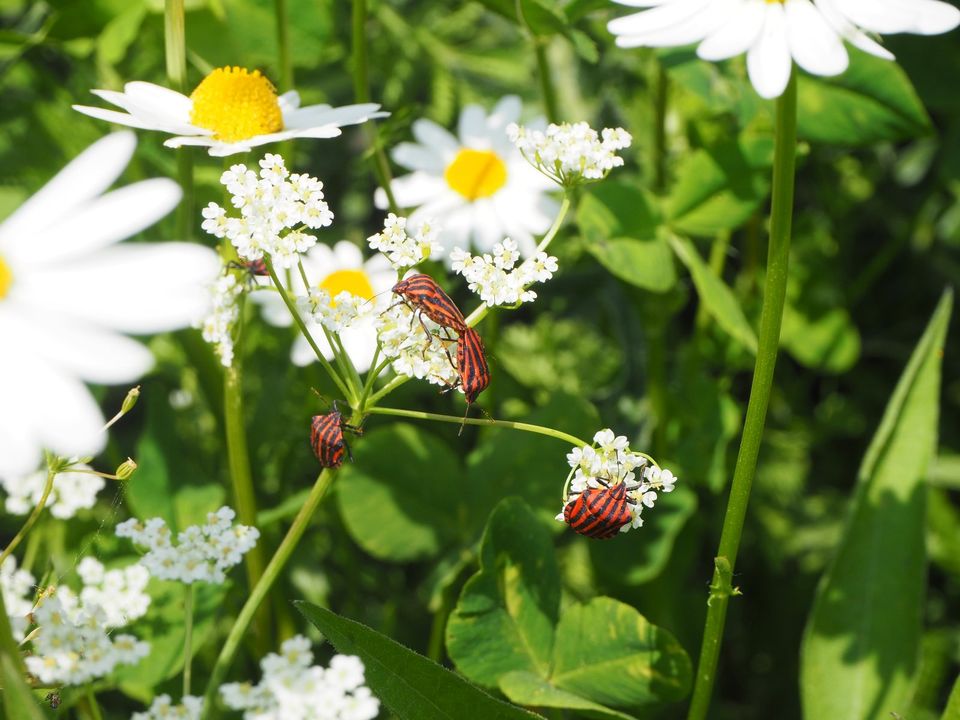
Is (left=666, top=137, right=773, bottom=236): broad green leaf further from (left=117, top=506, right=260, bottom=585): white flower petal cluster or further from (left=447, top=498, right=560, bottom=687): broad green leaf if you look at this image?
(left=117, top=506, right=260, bottom=585): white flower petal cluster

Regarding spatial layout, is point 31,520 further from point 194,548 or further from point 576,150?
point 576,150

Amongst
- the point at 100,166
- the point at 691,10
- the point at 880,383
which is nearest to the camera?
the point at 100,166

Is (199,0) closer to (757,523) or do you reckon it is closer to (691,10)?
(691,10)

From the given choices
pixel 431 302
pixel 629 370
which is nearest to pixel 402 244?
pixel 431 302

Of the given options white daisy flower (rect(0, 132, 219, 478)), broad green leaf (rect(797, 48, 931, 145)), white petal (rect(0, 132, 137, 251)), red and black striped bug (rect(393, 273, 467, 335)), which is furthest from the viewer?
broad green leaf (rect(797, 48, 931, 145))

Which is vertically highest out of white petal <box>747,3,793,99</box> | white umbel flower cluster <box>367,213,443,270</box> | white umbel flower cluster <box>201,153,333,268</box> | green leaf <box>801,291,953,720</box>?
white petal <box>747,3,793,99</box>

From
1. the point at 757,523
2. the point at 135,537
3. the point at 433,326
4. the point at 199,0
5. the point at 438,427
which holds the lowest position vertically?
the point at 757,523

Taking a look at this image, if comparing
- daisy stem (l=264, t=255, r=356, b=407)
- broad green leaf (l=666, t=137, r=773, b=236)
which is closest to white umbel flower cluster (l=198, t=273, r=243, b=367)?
daisy stem (l=264, t=255, r=356, b=407)

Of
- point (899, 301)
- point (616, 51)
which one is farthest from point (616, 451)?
point (899, 301)
